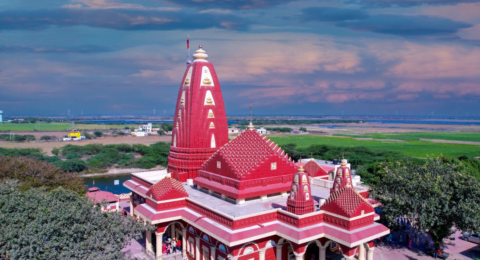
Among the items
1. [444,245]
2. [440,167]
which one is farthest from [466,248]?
[440,167]

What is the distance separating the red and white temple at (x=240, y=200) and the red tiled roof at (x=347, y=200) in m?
0.04

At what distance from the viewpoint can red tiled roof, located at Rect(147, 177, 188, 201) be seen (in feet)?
54.1

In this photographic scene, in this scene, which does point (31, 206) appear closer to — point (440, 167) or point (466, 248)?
point (440, 167)

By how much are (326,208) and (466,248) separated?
10.6 metres

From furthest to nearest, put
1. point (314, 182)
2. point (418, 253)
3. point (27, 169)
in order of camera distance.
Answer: point (314, 182) < point (27, 169) < point (418, 253)

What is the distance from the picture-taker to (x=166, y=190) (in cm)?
1662

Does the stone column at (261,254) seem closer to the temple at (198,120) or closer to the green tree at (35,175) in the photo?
the temple at (198,120)

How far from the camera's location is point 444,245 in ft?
61.9

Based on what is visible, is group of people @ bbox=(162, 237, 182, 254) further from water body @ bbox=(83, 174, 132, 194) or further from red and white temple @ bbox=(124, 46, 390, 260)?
water body @ bbox=(83, 174, 132, 194)

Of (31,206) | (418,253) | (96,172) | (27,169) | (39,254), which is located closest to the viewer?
(39,254)

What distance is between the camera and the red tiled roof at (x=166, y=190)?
16.5 metres

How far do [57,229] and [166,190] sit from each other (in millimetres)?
5841

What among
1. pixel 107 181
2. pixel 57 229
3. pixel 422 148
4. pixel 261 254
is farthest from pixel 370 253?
pixel 422 148

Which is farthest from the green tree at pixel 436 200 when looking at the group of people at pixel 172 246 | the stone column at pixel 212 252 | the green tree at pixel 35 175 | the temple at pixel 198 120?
the green tree at pixel 35 175
